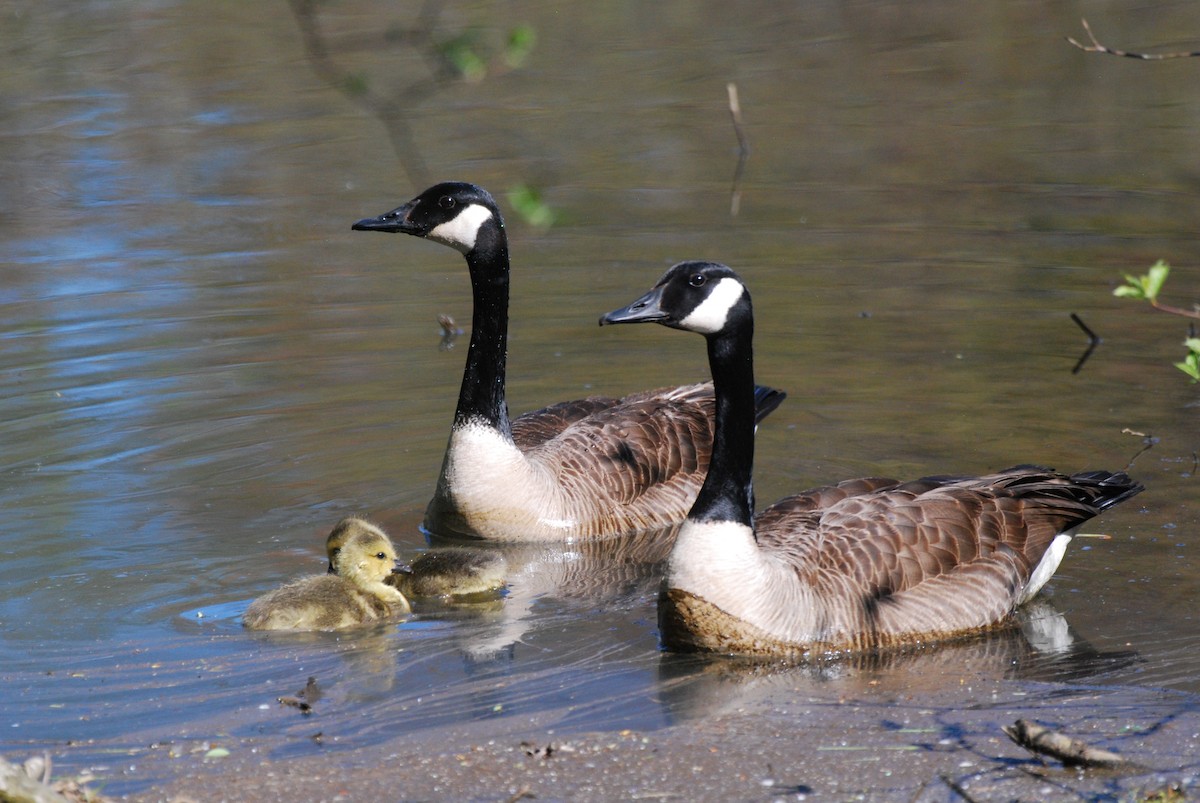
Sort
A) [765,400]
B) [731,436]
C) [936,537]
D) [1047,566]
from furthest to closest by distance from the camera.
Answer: [765,400], [1047,566], [936,537], [731,436]

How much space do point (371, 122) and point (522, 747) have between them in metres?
15.7

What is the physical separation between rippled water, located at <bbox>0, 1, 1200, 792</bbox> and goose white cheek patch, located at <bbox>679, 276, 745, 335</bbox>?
1.66 metres

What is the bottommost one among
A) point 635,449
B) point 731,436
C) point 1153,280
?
point 635,449

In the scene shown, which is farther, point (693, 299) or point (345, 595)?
point (345, 595)

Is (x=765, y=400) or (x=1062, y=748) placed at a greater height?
(x=765, y=400)

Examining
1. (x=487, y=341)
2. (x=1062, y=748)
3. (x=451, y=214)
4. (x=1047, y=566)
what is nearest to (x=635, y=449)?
(x=487, y=341)

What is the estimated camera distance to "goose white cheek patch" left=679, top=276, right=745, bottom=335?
7.67 m

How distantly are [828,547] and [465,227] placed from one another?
3291 millimetres

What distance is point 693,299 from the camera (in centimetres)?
764

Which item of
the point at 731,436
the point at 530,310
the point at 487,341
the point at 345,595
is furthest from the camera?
the point at 530,310

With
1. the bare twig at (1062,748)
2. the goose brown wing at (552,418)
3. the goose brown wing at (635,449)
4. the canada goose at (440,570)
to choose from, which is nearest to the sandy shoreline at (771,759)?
the bare twig at (1062,748)

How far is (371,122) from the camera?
21.0m

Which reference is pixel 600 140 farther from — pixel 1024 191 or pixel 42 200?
pixel 42 200

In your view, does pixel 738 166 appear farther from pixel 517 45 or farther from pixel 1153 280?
pixel 517 45
